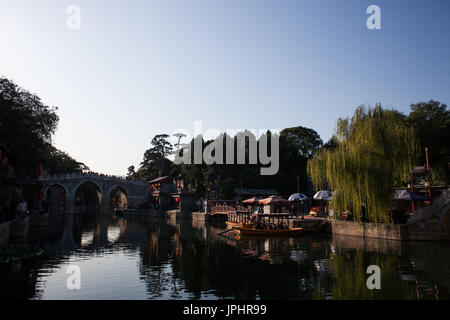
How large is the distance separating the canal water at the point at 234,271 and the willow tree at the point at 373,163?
3.23 meters

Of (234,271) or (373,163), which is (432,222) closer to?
(373,163)

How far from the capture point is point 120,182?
73.5 meters

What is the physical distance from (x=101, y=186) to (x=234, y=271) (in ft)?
198

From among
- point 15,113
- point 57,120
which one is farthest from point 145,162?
point 15,113

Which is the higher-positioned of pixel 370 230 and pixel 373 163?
pixel 373 163

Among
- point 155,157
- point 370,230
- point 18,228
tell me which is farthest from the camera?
point 155,157

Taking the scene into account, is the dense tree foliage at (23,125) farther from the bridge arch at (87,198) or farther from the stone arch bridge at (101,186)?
the bridge arch at (87,198)

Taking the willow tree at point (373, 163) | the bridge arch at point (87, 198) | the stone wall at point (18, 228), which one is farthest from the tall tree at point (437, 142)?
the bridge arch at point (87, 198)

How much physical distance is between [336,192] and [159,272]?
1622 centimetres

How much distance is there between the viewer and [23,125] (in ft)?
98.3

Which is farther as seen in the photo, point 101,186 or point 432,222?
point 101,186

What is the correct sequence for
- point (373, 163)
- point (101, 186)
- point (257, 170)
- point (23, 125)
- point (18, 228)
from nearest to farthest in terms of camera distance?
1. point (373, 163)
2. point (18, 228)
3. point (23, 125)
4. point (257, 170)
5. point (101, 186)

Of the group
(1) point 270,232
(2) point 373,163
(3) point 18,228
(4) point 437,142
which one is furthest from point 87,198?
(2) point 373,163
